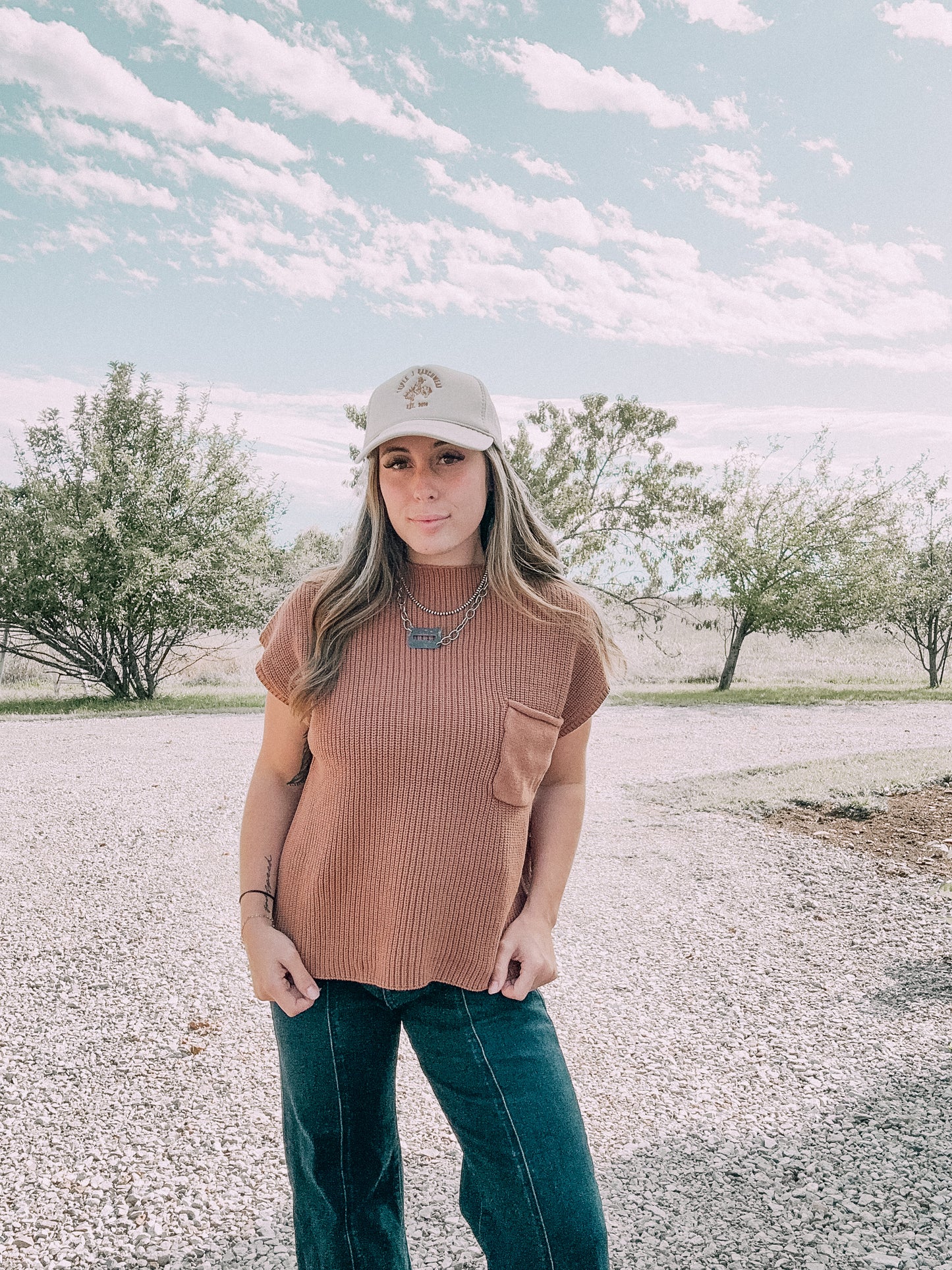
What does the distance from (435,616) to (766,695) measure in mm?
19170

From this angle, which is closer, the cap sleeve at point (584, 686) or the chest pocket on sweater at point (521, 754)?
the chest pocket on sweater at point (521, 754)

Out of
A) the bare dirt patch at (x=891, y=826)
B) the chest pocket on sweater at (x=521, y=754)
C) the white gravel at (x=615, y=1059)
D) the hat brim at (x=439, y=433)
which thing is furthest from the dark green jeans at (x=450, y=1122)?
the bare dirt patch at (x=891, y=826)

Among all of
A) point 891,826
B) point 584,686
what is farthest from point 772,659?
point 584,686

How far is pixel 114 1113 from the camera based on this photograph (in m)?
3.48

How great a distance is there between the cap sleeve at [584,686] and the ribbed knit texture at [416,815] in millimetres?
109

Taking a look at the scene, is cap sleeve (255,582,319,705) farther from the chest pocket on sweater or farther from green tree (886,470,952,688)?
green tree (886,470,952,688)

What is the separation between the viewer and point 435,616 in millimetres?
1842

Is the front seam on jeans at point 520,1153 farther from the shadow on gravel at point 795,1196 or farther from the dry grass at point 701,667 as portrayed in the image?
the dry grass at point 701,667

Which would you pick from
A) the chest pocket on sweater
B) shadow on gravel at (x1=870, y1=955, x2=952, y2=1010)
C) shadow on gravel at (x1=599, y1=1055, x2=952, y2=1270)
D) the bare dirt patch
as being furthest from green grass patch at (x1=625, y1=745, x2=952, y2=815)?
the chest pocket on sweater

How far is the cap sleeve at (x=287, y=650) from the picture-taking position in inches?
71.3

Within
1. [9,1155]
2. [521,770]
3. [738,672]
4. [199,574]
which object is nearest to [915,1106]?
[521,770]

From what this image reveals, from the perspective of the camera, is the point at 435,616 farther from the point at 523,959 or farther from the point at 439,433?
A: the point at 523,959

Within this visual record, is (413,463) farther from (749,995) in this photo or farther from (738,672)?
(738,672)

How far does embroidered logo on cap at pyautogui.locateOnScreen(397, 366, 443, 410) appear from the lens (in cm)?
180
